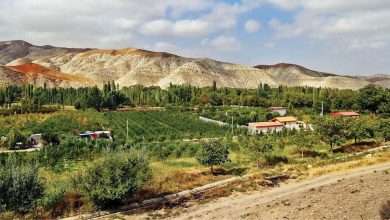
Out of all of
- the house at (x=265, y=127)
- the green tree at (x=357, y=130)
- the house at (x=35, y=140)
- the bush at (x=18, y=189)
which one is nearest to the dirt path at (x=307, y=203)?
the bush at (x=18, y=189)

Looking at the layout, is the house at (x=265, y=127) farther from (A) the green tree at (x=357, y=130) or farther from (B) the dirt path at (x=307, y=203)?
(B) the dirt path at (x=307, y=203)

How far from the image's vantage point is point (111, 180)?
2333cm

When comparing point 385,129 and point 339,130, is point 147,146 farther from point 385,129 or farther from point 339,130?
point 385,129

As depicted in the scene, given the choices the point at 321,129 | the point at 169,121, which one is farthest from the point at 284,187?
the point at 169,121

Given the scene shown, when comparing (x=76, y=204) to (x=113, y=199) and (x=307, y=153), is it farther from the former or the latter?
(x=307, y=153)

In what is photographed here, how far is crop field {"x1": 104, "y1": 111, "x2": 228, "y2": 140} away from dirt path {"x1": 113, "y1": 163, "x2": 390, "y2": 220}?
39717 mm

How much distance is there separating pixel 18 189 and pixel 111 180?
4.63 m

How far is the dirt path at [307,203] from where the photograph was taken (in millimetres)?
20859

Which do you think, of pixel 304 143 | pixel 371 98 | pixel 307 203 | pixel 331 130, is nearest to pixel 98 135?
pixel 304 143

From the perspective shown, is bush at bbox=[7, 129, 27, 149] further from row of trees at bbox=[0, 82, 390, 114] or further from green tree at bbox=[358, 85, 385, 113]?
green tree at bbox=[358, 85, 385, 113]

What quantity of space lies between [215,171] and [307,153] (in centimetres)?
1371

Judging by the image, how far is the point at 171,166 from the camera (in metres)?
41.2

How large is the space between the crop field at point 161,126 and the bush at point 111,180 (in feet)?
133

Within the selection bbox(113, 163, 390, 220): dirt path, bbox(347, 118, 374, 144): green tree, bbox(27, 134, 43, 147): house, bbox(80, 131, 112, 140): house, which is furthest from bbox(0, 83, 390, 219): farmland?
bbox(113, 163, 390, 220): dirt path
